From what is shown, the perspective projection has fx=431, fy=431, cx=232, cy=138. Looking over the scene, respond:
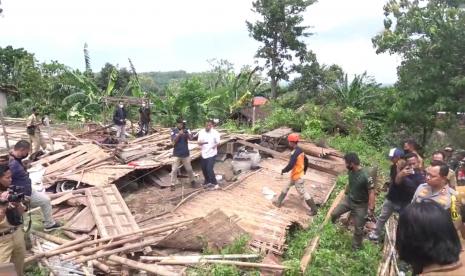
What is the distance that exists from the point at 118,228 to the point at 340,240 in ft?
11.5

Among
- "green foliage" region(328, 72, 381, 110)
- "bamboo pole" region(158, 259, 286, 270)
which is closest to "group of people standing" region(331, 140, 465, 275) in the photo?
"bamboo pole" region(158, 259, 286, 270)

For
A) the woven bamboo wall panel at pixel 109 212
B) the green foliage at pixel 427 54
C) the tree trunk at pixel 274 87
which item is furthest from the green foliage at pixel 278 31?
the woven bamboo wall panel at pixel 109 212

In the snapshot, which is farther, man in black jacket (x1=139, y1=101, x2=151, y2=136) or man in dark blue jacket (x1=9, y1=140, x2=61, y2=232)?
man in black jacket (x1=139, y1=101, x2=151, y2=136)

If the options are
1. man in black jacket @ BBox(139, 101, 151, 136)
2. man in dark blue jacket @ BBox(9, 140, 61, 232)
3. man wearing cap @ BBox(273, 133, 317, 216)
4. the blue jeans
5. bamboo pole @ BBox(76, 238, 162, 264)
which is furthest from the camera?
man in black jacket @ BBox(139, 101, 151, 136)

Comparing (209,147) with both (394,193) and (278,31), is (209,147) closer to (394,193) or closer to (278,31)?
(394,193)

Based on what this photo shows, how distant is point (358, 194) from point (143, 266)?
3232 millimetres

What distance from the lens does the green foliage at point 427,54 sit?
12891 mm

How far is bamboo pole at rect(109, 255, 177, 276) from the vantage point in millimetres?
5381

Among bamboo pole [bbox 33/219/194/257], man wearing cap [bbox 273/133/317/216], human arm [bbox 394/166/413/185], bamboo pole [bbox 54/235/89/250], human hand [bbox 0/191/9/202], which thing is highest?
human hand [bbox 0/191/9/202]

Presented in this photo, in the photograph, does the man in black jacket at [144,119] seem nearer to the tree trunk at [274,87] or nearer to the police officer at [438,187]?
the tree trunk at [274,87]

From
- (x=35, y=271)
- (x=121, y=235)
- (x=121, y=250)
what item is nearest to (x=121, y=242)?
(x=121, y=235)

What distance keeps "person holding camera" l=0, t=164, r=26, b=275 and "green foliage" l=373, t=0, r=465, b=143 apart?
38.3ft

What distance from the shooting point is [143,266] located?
5.46 m

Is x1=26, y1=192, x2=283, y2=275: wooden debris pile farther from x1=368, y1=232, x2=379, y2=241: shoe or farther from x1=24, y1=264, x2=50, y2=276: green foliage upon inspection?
x1=368, y1=232, x2=379, y2=241: shoe
